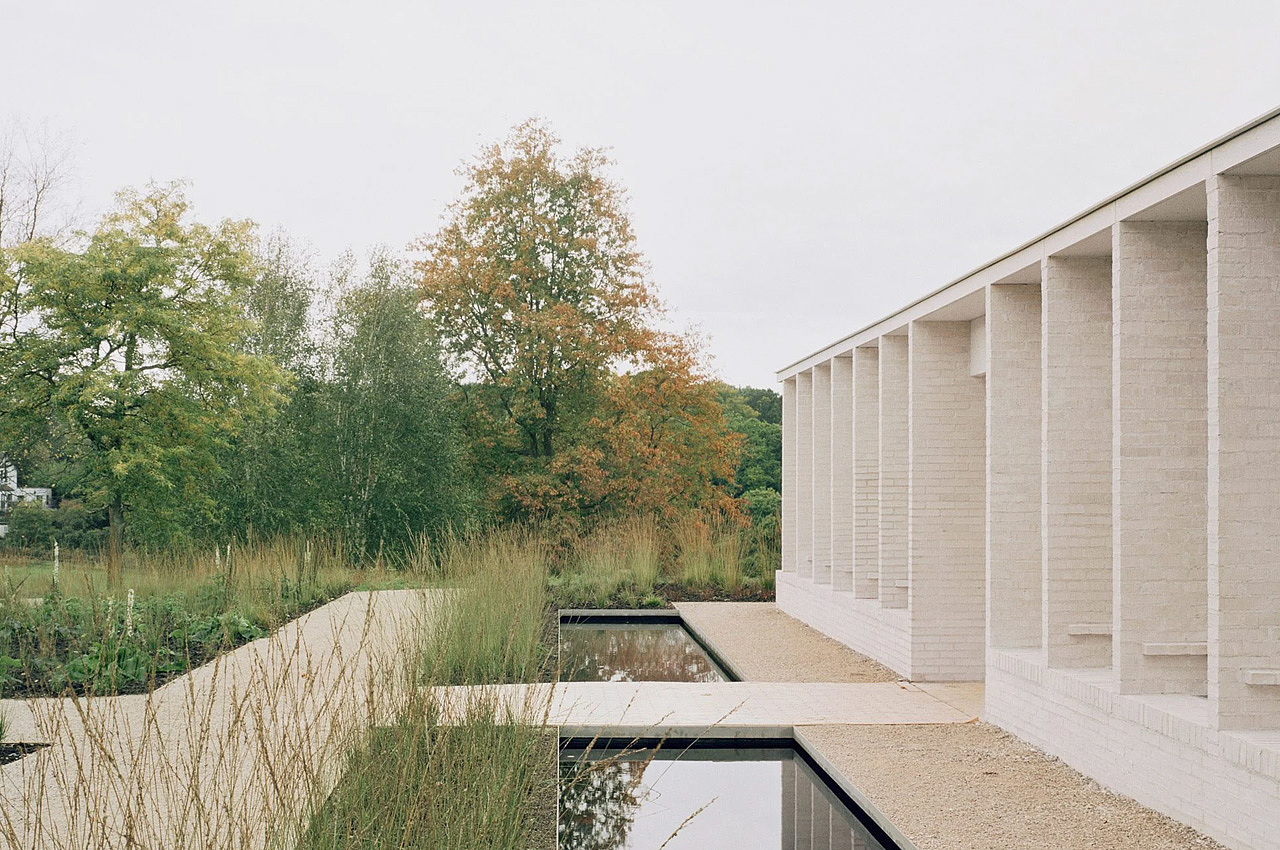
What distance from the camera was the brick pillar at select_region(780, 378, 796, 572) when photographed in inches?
510

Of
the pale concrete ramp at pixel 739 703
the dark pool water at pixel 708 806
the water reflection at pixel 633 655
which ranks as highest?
the pale concrete ramp at pixel 739 703

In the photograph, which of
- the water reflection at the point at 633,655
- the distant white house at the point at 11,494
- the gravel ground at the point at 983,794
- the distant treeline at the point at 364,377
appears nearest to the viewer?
the gravel ground at the point at 983,794

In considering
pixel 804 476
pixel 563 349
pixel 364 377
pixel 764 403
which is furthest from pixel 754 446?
pixel 804 476

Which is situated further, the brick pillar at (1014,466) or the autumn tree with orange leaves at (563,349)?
the autumn tree with orange leaves at (563,349)

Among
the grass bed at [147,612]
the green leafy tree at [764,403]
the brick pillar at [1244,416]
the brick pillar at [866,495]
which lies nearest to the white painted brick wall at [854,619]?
the brick pillar at [866,495]

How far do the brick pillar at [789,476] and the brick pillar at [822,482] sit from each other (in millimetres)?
1346

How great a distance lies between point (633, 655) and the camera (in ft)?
32.8

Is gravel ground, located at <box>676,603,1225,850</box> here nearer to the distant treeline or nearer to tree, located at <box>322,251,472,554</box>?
the distant treeline

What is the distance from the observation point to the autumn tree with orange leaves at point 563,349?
19.4 metres

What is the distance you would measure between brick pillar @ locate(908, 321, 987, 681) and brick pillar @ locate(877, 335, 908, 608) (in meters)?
0.82

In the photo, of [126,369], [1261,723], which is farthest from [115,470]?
[1261,723]

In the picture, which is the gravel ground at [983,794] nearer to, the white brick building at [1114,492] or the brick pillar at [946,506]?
the white brick building at [1114,492]

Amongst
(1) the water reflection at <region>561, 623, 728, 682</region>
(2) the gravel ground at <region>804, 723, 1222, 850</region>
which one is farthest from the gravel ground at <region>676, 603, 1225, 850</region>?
(1) the water reflection at <region>561, 623, 728, 682</region>

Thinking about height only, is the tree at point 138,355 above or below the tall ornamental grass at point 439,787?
above
